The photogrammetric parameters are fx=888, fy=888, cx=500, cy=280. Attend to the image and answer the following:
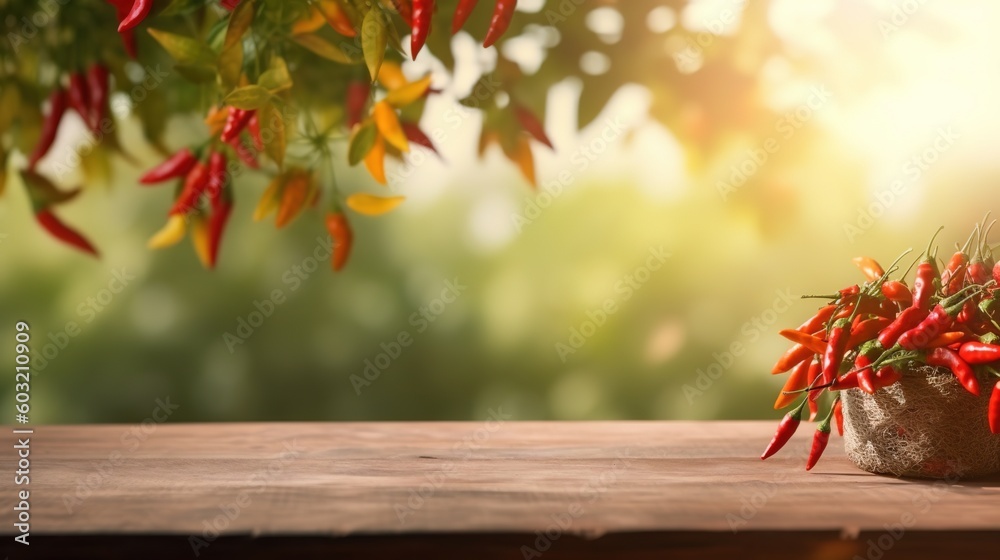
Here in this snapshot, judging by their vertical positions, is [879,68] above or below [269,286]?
above

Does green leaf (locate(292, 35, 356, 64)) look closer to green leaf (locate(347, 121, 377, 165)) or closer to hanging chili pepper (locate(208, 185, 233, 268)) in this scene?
green leaf (locate(347, 121, 377, 165))

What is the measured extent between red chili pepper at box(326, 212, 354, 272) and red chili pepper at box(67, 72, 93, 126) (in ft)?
1.30

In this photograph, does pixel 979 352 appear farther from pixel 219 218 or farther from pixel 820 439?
pixel 219 218

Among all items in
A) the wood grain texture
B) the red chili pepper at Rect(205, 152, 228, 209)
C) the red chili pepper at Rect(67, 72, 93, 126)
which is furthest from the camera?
the red chili pepper at Rect(67, 72, 93, 126)

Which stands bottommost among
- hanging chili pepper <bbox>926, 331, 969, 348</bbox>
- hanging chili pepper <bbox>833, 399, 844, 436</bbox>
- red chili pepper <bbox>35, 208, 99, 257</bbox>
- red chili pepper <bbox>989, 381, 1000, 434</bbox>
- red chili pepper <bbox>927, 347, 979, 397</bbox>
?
red chili pepper <bbox>35, 208, 99, 257</bbox>

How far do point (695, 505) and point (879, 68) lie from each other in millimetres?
878

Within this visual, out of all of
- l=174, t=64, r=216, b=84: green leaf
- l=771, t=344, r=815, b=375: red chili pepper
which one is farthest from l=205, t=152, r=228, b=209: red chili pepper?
l=771, t=344, r=815, b=375: red chili pepper

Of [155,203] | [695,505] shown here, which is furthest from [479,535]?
[155,203]

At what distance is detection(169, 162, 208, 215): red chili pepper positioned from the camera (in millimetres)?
1246

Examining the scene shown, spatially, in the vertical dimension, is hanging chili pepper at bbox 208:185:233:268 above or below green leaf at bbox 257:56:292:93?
below

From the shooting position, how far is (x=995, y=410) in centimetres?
76

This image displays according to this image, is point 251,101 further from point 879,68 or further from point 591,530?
point 879,68

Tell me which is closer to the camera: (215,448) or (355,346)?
(215,448)

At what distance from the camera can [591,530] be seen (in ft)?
2.21
